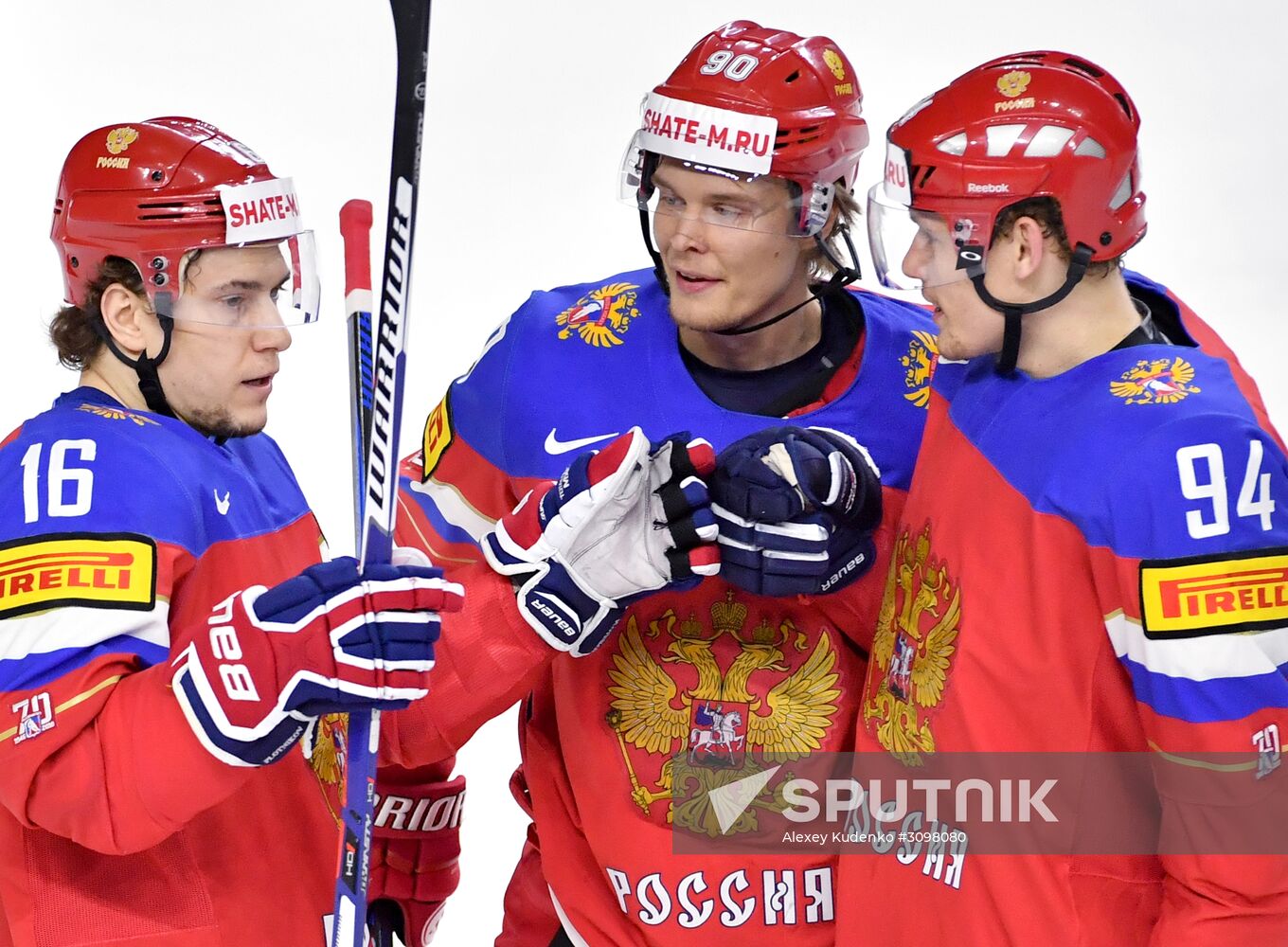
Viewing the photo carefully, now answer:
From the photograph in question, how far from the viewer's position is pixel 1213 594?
1906 millimetres

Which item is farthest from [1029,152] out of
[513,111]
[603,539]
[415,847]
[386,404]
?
[513,111]

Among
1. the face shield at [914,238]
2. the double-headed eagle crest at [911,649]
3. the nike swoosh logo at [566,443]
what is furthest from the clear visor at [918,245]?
the nike swoosh logo at [566,443]

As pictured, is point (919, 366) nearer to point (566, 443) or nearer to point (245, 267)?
point (566, 443)

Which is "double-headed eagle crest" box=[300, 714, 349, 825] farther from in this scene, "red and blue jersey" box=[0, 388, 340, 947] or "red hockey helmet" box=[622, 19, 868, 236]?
"red hockey helmet" box=[622, 19, 868, 236]

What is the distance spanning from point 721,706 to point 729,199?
68 centimetres

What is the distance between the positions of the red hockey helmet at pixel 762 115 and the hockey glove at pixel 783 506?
0.38m

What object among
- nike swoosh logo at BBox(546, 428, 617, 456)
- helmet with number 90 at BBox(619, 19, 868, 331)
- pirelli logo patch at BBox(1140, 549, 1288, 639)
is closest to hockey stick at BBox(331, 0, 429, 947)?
nike swoosh logo at BBox(546, 428, 617, 456)

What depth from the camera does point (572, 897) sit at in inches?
98.7

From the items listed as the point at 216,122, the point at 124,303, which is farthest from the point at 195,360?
the point at 216,122

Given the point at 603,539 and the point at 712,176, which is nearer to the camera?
the point at 603,539

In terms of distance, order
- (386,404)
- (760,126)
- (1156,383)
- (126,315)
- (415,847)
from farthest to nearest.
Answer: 1. (415,847)
2. (760,126)
3. (126,315)
4. (1156,383)
5. (386,404)

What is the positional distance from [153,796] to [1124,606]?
1.08 meters

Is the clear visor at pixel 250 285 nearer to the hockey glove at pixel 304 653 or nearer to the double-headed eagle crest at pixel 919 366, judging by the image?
the hockey glove at pixel 304 653

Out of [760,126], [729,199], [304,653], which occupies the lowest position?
[304,653]
